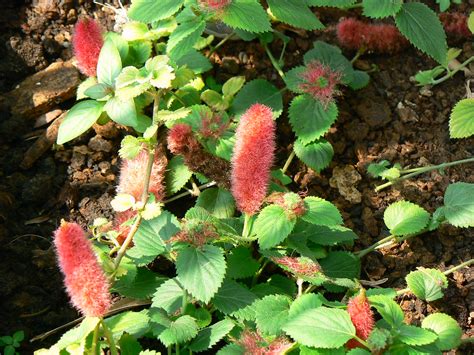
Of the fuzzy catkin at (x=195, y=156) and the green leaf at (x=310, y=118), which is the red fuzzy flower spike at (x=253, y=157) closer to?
the fuzzy catkin at (x=195, y=156)

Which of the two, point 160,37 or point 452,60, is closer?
point 160,37

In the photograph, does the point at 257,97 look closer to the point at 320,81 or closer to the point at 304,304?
the point at 320,81

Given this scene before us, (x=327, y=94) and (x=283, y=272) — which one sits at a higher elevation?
(x=327, y=94)

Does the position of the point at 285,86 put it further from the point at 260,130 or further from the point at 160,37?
the point at 260,130

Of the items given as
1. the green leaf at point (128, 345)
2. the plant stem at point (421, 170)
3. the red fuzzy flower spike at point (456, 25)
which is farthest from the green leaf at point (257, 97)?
the green leaf at point (128, 345)

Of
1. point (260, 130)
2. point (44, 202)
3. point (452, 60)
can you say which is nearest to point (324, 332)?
point (260, 130)

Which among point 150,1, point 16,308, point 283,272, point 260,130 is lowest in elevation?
point 283,272

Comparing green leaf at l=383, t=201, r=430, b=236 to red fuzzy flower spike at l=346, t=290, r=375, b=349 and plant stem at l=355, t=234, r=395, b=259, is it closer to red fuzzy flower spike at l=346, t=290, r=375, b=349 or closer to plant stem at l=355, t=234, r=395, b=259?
plant stem at l=355, t=234, r=395, b=259
